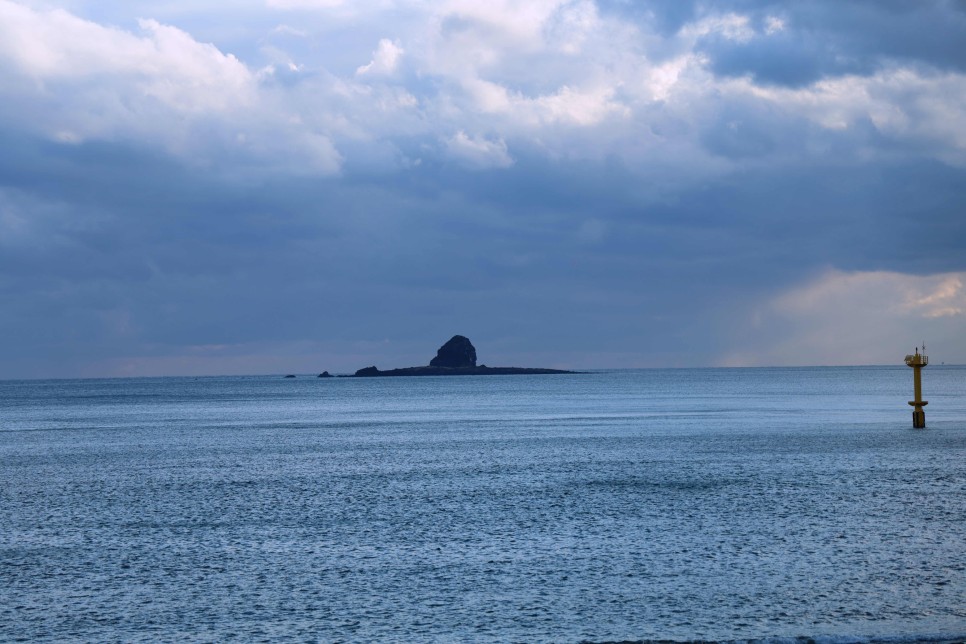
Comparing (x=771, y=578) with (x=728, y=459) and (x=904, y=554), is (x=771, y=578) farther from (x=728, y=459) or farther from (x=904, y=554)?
(x=728, y=459)

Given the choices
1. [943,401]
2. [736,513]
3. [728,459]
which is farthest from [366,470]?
[943,401]

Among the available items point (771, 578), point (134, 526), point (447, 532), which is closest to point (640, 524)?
point (447, 532)

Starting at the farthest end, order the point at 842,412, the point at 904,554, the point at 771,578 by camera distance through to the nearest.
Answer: the point at 842,412, the point at 904,554, the point at 771,578

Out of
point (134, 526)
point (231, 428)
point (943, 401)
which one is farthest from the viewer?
point (943, 401)

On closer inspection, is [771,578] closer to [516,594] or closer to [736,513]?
[516,594]

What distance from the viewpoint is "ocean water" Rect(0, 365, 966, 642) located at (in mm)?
19391

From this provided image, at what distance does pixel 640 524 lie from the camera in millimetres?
30078

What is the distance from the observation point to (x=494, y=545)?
27.0 metres

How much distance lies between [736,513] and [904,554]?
7.73 metres

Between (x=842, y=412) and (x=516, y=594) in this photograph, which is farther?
(x=842, y=412)

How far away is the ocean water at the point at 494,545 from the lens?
19391mm

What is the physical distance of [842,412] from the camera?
3880 inches

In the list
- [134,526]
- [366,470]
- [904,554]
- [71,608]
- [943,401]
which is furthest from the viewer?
[943,401]

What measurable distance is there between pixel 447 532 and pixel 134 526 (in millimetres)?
10578
